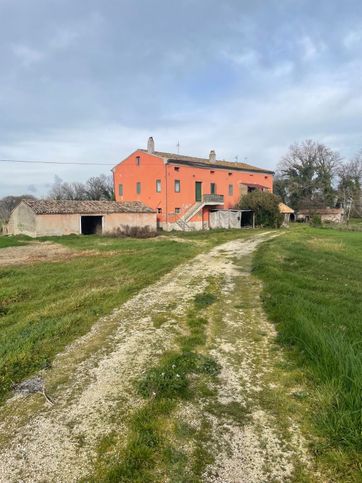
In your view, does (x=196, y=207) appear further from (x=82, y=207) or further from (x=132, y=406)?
(x=132, y=406)

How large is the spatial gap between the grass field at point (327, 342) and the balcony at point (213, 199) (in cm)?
2850

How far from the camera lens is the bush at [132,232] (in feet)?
104

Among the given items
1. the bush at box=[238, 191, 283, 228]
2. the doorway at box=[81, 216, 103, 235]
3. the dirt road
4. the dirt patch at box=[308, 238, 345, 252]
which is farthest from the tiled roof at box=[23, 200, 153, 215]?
the dirt road

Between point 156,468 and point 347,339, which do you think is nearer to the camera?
point 156,468

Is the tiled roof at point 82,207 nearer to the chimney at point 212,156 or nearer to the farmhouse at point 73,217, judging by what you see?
the farmhouse at point 73,217

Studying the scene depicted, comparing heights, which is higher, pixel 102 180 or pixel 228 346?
pixel 102 180

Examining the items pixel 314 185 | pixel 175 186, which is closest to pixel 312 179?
pixel 314 185

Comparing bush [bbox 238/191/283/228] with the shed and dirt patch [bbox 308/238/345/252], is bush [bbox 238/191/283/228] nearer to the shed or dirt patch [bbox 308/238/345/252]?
the shed

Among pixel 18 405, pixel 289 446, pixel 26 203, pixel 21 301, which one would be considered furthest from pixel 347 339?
pixel 26 203

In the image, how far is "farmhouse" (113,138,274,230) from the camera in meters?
37.2

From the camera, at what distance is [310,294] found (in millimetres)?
8586

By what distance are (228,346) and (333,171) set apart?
6782 cm

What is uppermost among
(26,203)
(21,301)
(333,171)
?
(333,171)

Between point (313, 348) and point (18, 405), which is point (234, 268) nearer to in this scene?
point (313, 348)
